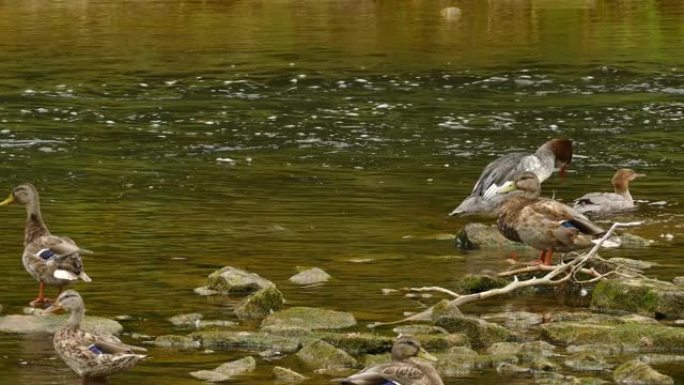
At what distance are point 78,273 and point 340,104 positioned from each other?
18.4 m

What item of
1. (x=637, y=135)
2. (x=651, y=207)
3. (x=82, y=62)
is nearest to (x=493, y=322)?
(x=651, y=207)

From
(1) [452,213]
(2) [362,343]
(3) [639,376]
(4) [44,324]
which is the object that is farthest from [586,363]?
(1) [452,213]

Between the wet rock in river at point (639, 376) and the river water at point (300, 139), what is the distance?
3.12 ft

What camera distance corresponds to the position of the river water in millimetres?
18031

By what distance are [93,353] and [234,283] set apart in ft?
12.1

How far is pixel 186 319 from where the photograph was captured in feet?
51.4

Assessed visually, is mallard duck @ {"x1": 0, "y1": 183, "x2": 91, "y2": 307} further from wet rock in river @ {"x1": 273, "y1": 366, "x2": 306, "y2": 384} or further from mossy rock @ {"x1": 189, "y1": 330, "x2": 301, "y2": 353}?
wet rock in river @ {"x1": 273, "y1": 366, "x2": 306, "y2": 384}

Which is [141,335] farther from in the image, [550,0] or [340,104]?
[550,0]

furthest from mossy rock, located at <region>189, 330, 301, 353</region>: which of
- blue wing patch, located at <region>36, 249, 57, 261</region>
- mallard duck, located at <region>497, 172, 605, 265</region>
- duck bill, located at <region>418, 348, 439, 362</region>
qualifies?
mallard duck, located at <region>497, 172, 605, 265</region>

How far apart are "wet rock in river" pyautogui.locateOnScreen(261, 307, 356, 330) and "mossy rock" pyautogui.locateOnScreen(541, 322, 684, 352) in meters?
1.87

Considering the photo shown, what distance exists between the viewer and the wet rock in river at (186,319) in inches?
614

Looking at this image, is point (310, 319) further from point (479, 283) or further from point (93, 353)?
point (93, 353)

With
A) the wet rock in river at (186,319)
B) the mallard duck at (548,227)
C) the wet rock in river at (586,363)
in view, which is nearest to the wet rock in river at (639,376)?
the wet rock in river at (586,363)

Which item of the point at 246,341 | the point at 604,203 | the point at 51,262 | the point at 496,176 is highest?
the point at 51,262
